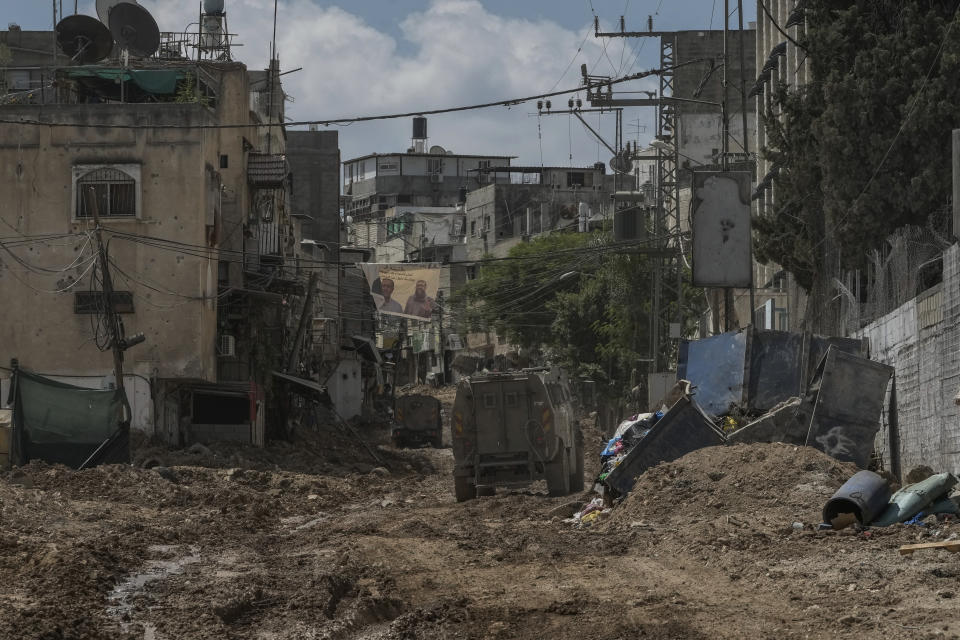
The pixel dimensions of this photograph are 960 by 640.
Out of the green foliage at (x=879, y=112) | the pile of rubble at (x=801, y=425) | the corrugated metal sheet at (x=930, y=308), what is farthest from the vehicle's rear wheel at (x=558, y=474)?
the corrugated metal sheet at (x=930, y=308)

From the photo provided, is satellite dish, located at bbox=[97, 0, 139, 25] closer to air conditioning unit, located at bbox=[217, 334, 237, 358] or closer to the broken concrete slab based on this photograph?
air conditioning unit, located at bbox=[217, 334, 237, 358]

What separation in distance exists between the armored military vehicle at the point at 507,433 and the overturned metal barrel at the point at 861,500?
422 inches

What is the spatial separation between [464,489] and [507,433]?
1263 millimetres

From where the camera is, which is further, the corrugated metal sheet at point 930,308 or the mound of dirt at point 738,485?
the corrugated metal sheet at point 930,308

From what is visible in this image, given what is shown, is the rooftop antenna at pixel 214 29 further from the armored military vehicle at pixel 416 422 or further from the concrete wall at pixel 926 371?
the concrete wall at pixel 926 371

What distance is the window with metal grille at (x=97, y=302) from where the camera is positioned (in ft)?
120

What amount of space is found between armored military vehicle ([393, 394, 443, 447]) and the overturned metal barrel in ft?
126

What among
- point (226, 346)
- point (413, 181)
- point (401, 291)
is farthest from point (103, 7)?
point (413, 181)

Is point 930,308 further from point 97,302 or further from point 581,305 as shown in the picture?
point 581,305

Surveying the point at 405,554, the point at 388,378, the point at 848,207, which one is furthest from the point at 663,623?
the point at 388,378

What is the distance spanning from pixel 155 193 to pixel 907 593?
97.5 ft

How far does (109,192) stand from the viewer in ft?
121

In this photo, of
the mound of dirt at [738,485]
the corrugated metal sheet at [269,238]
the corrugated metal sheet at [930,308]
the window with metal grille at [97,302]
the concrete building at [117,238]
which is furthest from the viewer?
the corrugated metal sheet at [269,238]

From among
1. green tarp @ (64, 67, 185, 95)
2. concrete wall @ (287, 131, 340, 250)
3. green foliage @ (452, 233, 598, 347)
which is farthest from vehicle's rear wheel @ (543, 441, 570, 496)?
concrete wall @ (287, 131, 340, 250)
